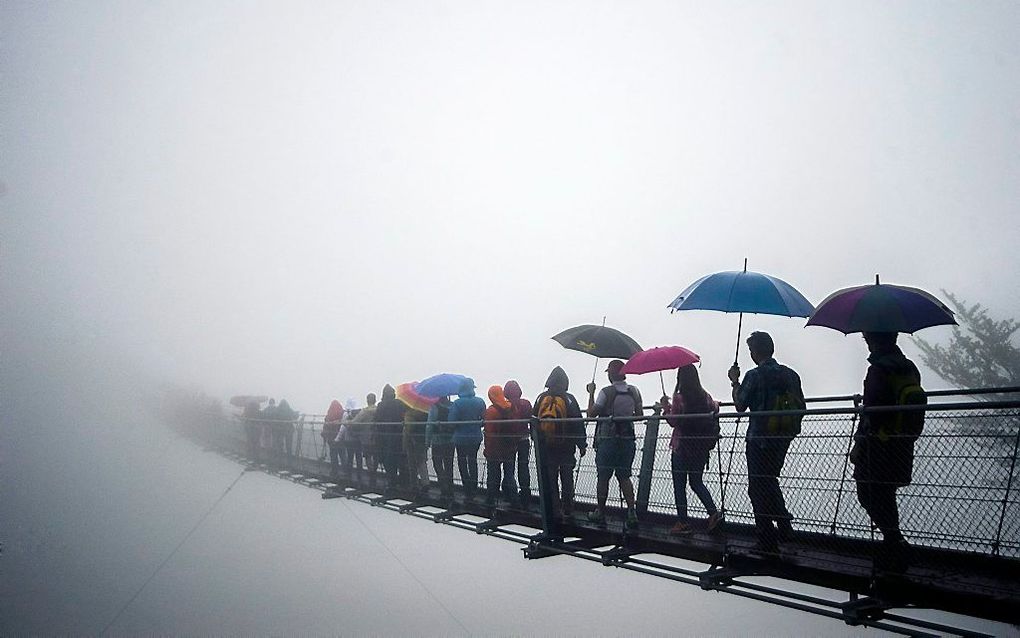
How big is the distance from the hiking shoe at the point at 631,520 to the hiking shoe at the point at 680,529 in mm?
586

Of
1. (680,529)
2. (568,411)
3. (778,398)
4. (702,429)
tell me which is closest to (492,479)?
(568,411)

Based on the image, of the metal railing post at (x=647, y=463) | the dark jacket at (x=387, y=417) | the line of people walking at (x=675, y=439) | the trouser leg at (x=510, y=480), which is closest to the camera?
the line of people walking at (x=675, y=439)

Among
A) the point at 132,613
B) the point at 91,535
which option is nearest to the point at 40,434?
the point at 91,535

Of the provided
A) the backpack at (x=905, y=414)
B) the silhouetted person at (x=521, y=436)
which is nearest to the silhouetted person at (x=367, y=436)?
the silhouetted person at (x=521, y=436)

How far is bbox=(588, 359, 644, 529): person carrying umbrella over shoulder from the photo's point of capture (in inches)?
300

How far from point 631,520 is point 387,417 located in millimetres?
7261

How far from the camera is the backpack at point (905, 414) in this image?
5.05m

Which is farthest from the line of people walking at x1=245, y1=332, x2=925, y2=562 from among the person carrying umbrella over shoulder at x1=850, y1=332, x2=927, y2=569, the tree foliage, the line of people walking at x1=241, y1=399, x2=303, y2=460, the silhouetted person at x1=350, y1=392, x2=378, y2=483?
the tree foliage

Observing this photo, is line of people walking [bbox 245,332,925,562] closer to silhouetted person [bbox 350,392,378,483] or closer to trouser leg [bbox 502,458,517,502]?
trouser leg [bbox 502,458,517,502]

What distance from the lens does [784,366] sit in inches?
244

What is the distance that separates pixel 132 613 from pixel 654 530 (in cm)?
4362

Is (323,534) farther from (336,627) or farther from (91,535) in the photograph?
(91,535)

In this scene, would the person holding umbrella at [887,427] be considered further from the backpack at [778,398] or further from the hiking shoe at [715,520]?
the hiking shoe at [715,520]

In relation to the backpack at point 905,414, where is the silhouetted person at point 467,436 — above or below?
below
